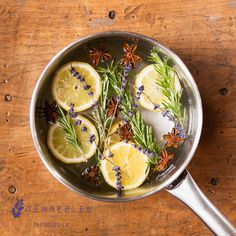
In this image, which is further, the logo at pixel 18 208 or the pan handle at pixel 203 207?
the logo at pixel 18 208

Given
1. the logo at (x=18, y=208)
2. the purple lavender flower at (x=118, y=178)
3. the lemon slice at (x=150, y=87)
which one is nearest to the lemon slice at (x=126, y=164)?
the purple lavender flower at (x=118, y=178)

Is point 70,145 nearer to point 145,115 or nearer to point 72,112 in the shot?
point 72,112

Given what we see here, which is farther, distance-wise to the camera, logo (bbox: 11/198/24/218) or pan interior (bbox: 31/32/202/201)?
logo (bbox: 11/198/24/218)

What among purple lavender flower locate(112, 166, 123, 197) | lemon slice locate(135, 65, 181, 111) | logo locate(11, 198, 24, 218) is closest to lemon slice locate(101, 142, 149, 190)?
purple lavender flower locate(112, 166, 123, 197)

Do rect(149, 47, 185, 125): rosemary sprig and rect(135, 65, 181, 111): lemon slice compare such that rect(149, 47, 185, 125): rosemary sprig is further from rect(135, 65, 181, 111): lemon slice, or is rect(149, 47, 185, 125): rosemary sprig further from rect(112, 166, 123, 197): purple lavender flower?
rect(112, 166, 123, 197): purple lavender flower

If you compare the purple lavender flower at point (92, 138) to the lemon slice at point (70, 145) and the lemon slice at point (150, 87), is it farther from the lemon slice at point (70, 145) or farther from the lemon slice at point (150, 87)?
the lemon slice at point (150, 87)

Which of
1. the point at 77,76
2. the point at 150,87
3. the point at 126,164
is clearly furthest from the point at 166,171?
the point at 77,76
